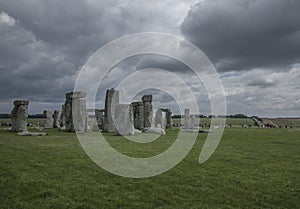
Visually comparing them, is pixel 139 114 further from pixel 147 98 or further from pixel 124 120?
pixel 124 120

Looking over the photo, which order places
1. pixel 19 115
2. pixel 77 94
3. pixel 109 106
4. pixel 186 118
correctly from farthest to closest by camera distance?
pixel 186 118
pixel 109 106
pixel 77 94
pixel 19 115

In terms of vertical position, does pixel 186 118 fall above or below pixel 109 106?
below

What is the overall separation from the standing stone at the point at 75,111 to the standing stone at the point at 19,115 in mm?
3159

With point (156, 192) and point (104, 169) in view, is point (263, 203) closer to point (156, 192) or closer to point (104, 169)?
point (156, 192)

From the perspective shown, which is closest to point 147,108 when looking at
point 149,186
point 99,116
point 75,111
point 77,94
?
point 99,116

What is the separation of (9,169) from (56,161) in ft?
4.65

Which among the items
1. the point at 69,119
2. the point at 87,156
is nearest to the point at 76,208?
the point at 87,156

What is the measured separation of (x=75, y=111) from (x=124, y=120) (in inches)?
185

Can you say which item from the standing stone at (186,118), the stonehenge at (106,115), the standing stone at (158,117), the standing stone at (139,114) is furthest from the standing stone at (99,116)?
the standing stone at (186,118)

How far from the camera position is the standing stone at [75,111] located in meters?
20.8

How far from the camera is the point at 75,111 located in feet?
68.4

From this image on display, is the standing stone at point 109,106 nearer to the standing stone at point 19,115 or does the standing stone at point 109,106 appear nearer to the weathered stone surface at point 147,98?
the weathered stone surface at point 147,98

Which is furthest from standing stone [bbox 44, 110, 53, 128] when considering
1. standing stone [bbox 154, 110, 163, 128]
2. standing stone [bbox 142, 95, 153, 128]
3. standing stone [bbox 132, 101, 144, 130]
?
standing stone [bbox 154, 110, 163, 128]

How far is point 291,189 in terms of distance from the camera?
18.7 ft
